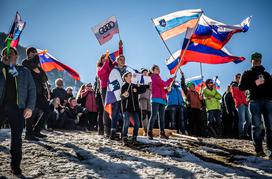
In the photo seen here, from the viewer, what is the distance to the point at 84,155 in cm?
609

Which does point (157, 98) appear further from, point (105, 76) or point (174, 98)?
point (174, 98)

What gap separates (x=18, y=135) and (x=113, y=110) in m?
3.49

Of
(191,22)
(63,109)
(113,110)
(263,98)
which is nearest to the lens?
(263,98)

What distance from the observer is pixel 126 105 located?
25.6 feet

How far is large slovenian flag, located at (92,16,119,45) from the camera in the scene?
11578 millimetres

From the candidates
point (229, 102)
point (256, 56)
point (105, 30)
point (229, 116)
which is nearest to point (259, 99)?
point (256, 56)

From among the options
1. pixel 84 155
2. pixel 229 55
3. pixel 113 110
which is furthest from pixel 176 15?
pixel 84 155

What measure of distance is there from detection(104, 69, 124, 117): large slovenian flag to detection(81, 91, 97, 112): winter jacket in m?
4.48

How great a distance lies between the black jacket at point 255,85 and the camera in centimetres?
699

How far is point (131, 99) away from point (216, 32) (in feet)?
15.3

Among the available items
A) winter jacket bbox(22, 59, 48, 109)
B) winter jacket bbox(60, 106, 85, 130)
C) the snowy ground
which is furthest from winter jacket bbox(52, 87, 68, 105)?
the snowy ground

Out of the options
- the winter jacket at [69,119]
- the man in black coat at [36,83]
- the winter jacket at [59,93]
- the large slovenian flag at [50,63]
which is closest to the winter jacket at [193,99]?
the winter jacket at [69,119]

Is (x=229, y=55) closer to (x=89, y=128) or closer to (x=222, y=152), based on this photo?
(x=222, y=152)

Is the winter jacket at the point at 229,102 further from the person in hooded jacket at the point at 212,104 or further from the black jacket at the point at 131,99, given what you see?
the black jacket at the point at 131,99
